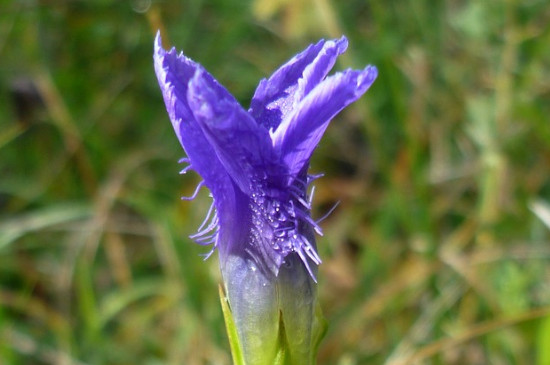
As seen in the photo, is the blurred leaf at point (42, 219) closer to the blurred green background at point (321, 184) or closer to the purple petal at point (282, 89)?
the blurred green background at point (321, 184)

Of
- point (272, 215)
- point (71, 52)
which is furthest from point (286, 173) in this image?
point (71, 52)

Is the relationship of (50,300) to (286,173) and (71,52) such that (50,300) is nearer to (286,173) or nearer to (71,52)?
(71,52)

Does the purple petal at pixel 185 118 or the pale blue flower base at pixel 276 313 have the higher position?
the purple petal at pixel 185 118

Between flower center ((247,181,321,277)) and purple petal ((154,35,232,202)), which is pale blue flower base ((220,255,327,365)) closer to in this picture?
flower center ((247,181,321,277))

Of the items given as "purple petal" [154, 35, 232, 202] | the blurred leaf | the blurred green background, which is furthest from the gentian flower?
the blurred leaf

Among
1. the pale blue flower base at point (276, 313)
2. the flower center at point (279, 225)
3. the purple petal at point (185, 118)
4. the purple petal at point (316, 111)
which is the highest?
the purple petal at point (185, 118)

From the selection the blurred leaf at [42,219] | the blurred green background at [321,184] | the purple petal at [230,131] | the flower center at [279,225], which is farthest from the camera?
the blurred leaf at [42,219]

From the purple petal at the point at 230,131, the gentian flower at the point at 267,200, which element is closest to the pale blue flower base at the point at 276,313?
the gentian flower at the point at 267,200

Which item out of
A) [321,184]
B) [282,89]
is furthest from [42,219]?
[282,89]
